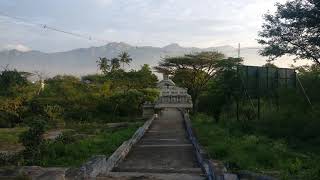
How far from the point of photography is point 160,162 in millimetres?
13367

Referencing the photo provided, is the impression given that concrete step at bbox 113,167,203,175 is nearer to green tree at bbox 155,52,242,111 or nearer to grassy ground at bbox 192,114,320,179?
grassy ground at bbox 192,114,320,179

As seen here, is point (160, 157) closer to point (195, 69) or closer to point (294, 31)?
point (294, 31)

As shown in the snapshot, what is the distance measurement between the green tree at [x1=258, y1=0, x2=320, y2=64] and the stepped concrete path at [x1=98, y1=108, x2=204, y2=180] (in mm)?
8489

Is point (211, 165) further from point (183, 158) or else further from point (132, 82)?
point (132, 82)

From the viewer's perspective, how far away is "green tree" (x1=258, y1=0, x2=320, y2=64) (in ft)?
75.8

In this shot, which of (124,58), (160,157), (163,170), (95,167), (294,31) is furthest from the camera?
(124,58)

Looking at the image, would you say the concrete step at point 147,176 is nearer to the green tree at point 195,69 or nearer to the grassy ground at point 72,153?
the grassy ground at point 72,153

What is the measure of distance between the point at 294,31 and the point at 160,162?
A: 14.2 metres

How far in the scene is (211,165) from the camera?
1102cm

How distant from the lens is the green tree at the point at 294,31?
75.8 ft

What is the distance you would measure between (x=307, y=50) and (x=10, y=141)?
1526cm

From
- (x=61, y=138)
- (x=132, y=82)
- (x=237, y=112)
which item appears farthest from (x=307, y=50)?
(x=132, y=82)

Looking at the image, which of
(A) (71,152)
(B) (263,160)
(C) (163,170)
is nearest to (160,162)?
(C) (163,170)

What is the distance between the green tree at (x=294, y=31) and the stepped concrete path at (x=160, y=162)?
8489 millimetres
